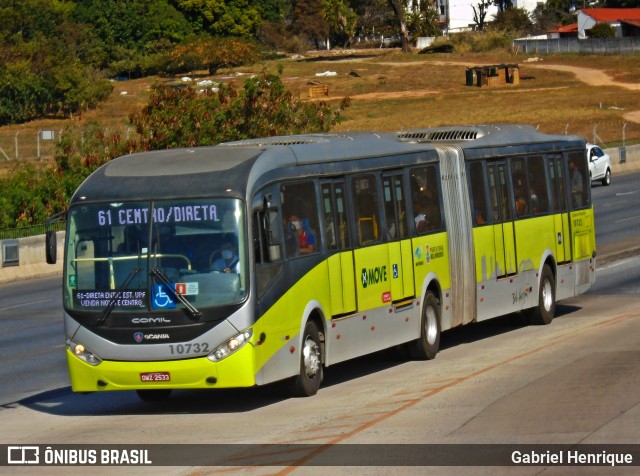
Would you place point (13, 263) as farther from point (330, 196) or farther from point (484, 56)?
point (484, 56)

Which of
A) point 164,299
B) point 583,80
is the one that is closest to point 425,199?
point 164,299

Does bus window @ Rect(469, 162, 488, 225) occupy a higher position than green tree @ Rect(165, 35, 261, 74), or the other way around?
green tree @ Rect(165, 35, 261, 74)

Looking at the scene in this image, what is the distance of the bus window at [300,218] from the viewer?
15.0 m

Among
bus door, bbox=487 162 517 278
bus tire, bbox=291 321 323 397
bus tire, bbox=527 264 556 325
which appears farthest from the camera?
bus tire, bbox=527 264 556 325

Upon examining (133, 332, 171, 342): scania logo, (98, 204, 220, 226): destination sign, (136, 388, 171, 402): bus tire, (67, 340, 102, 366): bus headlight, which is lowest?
(136, 388, 171, 402): bus tire

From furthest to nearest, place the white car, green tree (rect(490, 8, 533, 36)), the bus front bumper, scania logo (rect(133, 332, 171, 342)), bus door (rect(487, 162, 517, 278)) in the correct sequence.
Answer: green tree (rect(490, 8, 533, 36)), the white car, bus door (rect(487, 162, 517, 278)), scania logo (rect(133, 332, 171, 342)), the bus front bumper

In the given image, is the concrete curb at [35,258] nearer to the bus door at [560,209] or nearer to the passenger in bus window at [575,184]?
the passenger in bus window at [575,184]

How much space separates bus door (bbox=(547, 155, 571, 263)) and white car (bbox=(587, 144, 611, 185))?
27.9 meters

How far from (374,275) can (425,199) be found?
7.12 ft

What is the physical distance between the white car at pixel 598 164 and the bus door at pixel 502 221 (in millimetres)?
30166

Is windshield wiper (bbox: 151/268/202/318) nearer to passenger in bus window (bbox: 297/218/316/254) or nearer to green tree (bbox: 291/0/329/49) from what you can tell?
passenger in bus window (bbox: 297/218/316/254)

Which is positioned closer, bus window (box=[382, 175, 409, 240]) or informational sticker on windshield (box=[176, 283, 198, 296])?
informational sticker on windshield (box=[176, 283, 198, 296])

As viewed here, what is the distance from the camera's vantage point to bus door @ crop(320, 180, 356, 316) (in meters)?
15.8

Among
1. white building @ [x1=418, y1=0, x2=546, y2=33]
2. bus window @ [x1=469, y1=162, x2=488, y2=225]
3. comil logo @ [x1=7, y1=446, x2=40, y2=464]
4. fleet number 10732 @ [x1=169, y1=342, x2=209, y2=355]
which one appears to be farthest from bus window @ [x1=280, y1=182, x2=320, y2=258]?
white building @ [x1=418, y1=0, x2=546, y2=33]
